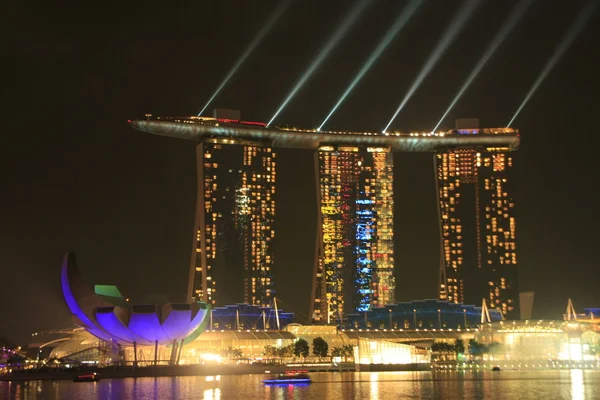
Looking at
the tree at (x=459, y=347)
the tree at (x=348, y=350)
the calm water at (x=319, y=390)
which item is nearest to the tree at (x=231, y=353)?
the tree at (x=348, y=350)

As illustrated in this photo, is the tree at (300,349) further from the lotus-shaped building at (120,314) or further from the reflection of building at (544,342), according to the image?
the lotus-shaped building at (120,314)

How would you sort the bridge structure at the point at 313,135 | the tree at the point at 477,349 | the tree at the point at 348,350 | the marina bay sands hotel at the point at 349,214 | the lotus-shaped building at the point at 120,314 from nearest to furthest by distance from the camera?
1. the lotus-shaped building at the point at 120,314
2. the tree at the point at 348,350
3. the tree at the point at 477,349
4. the bridge structure at the point at 313,135
5. the marina bay sands hotel at the point at 349,214

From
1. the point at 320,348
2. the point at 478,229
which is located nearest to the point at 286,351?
the point at 320,348

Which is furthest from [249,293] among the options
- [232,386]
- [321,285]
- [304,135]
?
[232,386]

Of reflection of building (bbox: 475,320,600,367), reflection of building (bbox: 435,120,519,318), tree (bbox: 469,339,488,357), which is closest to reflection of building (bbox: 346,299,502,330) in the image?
reflection of building (bbox: 435,120,519,318)

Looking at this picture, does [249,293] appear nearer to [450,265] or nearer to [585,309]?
[450,265]
